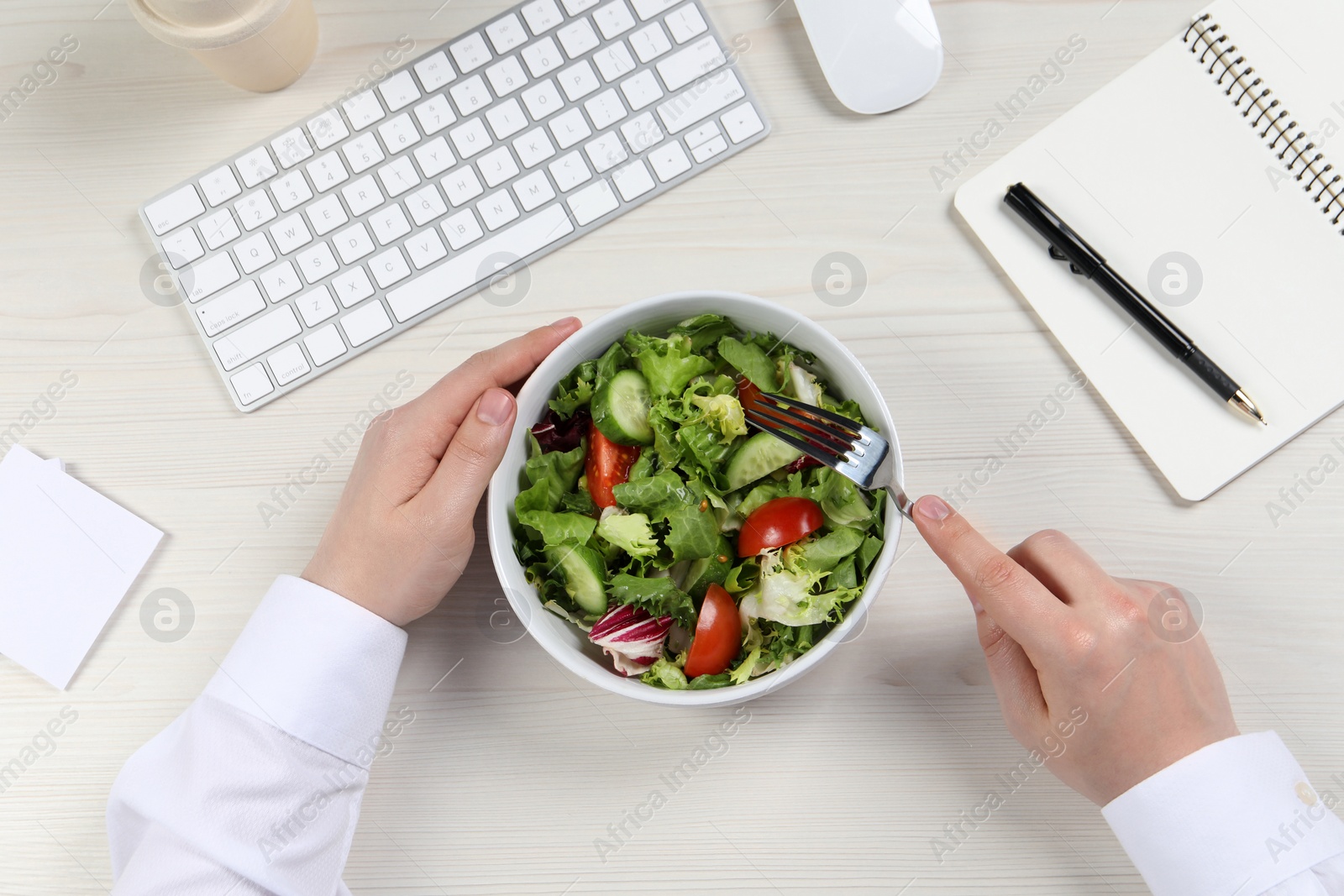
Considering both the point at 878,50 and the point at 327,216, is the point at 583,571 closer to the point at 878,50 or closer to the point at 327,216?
the point at 327,216

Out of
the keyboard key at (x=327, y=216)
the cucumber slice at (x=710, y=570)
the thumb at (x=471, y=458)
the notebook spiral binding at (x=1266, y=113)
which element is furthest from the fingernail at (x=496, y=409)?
the notebook spiral binding at (x=1266, y=113)

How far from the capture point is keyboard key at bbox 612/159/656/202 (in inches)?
43.4

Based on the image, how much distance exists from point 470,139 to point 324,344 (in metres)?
0.31

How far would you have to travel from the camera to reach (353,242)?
109 centimetres

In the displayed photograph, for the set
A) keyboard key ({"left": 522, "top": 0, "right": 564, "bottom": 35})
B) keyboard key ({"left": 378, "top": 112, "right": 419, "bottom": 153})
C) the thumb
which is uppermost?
keyboard key ({"left": 522, "top": 0, "right": 564, "bottom": 35})

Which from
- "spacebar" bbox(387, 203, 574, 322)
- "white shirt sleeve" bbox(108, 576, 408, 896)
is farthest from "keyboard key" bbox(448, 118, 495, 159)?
"white shirt sleeve" bbox(108, 576, 408, 896)

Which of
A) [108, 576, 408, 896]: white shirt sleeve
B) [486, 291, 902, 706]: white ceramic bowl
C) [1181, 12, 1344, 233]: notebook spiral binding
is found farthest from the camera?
[1181, 12, 1344, 233]: notebook spiral binding

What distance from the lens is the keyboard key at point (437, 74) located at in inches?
43.5

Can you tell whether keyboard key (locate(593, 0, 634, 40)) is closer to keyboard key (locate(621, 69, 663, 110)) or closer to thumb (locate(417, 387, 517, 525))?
keyboard key (locate(621, 69, 663, 110))

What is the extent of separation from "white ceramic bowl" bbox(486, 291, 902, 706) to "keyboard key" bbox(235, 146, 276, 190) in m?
0.48

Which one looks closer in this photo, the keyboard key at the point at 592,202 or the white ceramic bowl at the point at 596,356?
the white ceramic bowl at the point at 596,356

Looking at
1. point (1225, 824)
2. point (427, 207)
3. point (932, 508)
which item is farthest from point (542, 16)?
point (1225, 824)

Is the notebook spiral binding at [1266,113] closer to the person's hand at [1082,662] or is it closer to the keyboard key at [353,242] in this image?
the person's hand at [1082,662]

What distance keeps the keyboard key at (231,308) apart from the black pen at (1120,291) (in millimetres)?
931
